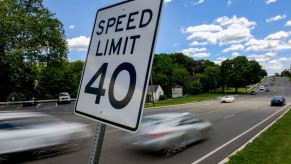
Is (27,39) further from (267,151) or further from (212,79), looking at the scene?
(212,79)

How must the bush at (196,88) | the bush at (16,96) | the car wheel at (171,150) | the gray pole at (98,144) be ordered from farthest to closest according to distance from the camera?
the bush at (196,88), the bush at (16,96), the car wheel at (171,150), the gray pole at (98,144)

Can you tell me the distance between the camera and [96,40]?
2.42 meters

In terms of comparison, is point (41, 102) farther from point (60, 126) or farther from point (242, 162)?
point (242, 162)

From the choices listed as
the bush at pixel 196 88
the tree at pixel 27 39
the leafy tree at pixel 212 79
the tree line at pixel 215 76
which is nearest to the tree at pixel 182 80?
the tree line at pixel 215 76

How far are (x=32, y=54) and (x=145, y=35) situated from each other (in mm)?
44120

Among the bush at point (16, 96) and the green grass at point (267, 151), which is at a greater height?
the green grass at point (267, 151)

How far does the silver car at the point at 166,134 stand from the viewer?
1148cm

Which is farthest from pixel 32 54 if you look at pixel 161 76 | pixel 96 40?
pixel 161 76

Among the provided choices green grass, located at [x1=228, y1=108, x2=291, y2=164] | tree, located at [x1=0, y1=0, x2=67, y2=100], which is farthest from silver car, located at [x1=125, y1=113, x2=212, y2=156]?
tree, located at [x1=0, y1=0, x2=67, y2=100]

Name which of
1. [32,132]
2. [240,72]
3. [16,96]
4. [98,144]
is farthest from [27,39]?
[240,72]

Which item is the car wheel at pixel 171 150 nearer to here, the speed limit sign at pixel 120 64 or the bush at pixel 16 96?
the speed limit sign at pixel 120 64

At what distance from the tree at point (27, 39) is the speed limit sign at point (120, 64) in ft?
133

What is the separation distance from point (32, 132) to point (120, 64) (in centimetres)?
923

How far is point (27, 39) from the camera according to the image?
144 ft
